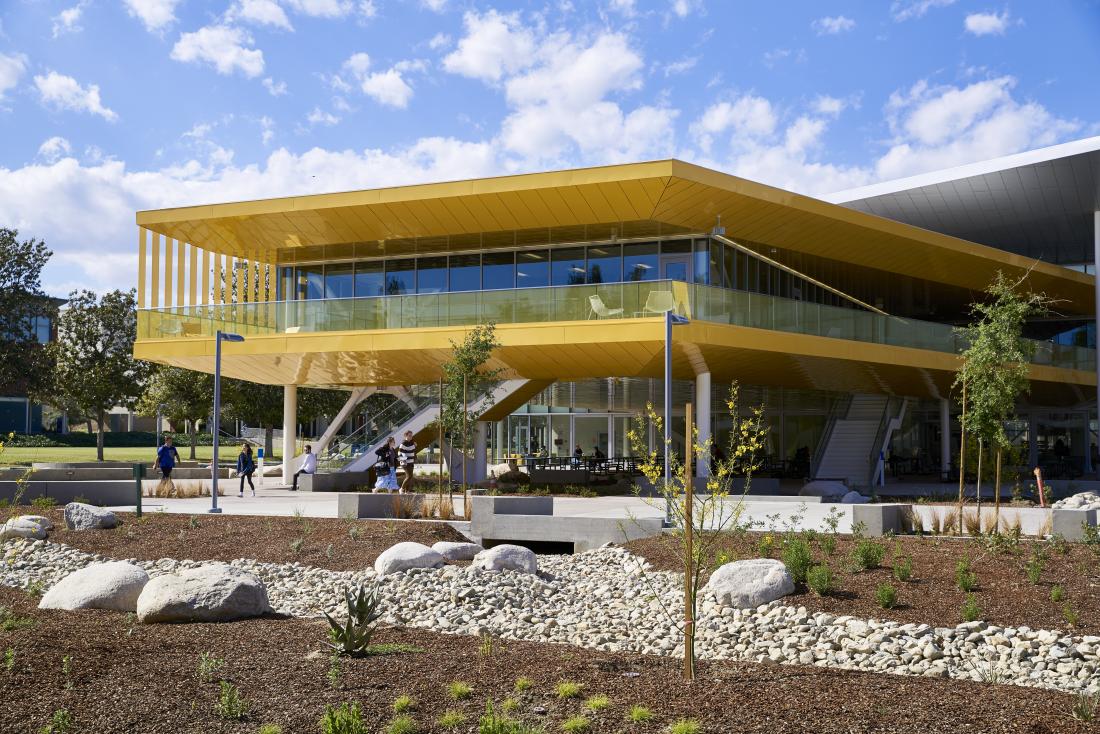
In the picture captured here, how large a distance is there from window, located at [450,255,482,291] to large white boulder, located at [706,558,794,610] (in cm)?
1877

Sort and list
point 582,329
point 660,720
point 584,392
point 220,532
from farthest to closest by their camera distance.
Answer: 1. point 584,392
2. point 582,329
3. point 220,532
4. point 660,720

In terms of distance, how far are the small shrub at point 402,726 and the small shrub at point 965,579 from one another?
755 cm

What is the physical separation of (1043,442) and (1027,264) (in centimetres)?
1542

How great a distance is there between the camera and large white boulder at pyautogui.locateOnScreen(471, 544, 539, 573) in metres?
14.8

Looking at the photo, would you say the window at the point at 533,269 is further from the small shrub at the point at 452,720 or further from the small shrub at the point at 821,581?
the small shrub at the point at 452,720

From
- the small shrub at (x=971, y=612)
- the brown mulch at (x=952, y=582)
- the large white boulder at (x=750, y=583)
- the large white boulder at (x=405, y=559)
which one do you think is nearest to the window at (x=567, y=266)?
the brown mulch at (x=952, y=582)

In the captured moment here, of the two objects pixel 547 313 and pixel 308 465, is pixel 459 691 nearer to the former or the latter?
pixel 547 313

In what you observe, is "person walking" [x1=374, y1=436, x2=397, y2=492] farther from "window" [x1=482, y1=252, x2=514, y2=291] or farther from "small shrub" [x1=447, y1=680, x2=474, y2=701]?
"small shrub" [x1=447, y1=680, x2=474, y2=701]

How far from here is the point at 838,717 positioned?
7.32 m

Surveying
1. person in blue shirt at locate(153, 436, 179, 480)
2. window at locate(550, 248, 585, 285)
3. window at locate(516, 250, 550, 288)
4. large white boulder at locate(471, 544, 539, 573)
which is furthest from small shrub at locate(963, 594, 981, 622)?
person in blue shirt at locate(153, 436, 179, 480)

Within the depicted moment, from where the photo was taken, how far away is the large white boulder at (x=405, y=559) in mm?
14633

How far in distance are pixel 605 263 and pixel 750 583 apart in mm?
17683

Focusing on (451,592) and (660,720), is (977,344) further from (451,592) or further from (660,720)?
(660,720)

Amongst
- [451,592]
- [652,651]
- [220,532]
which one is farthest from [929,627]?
[220,532]
